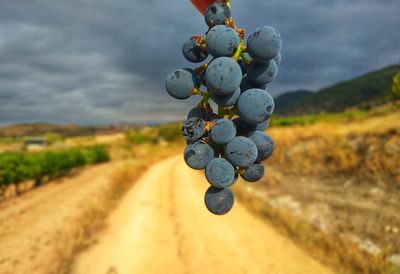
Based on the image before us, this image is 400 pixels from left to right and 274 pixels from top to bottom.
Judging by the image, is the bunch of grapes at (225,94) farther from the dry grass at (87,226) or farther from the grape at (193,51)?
the dry grass at (87,226)

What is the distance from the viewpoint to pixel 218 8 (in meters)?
1.53

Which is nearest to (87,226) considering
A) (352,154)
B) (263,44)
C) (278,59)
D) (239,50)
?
(352,154)

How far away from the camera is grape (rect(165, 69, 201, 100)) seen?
5.40ft

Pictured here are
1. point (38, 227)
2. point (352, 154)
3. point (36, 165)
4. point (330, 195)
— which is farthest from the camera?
point (36, 165)

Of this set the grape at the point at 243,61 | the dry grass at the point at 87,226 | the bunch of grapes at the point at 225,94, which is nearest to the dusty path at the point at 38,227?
Result: the dry grass at the point at 87,226

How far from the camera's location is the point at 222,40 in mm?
1491

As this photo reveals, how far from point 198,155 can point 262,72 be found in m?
0.49

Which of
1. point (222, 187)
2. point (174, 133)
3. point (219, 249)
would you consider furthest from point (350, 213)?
point (174, 133)

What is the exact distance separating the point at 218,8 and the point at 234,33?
0.13 meters

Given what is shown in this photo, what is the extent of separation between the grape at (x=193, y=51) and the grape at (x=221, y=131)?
0.33 m

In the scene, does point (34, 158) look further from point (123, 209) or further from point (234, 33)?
point (234, 33)

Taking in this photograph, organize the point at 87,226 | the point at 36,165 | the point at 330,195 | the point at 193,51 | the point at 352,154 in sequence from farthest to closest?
the point at 36,165
the point at 352,154
the point at 87,226
the point at 330,195
the point at 193,51

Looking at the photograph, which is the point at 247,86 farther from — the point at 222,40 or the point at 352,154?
the point at 352,154

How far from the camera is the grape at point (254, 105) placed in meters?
1.61
